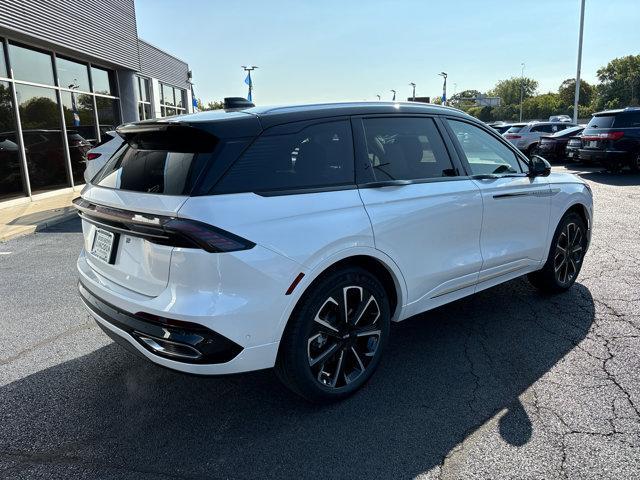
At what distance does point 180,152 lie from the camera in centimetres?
264

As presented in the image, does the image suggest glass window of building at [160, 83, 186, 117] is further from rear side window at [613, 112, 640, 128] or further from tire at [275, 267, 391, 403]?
tire at [275, 267, 391, 403]

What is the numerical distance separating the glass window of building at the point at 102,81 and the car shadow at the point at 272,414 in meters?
14.1

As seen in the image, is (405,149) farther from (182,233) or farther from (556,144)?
(556,144)

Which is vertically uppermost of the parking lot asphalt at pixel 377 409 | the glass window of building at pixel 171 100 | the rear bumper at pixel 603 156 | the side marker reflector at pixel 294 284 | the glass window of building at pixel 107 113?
the glass window of building at pixel 171 100

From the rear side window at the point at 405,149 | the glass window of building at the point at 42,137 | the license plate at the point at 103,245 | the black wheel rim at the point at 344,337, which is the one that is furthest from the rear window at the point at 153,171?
the glass window of building at the point at 42,137

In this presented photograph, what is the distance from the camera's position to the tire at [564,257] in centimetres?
457

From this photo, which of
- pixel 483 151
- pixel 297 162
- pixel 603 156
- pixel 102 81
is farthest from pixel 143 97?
pixel 297 162

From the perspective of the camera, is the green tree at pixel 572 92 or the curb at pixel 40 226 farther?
the green tree at pixel 572 92

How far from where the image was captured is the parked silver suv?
19625 mm

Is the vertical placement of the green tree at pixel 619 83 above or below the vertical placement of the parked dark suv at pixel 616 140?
above

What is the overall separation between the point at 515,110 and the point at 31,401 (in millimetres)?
133407

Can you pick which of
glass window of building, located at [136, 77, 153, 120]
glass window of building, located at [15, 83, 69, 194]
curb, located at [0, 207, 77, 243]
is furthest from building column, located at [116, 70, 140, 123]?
curb, located at [0, 207, 77, 243]

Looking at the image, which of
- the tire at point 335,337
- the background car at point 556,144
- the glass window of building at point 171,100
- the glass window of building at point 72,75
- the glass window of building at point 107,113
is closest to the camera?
the tire at point 335,337

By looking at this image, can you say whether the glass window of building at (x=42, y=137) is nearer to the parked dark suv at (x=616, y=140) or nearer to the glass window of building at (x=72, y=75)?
the glass window of building at (x=72, y=75)
